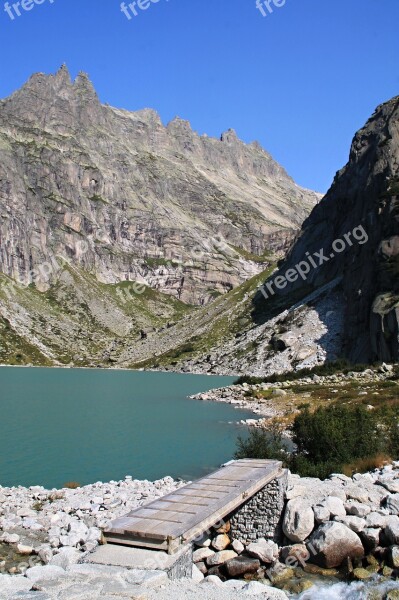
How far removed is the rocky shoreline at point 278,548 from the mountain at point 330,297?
202ft

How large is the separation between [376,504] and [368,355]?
72.2 metres

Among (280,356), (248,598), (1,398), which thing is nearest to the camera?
(248,598)

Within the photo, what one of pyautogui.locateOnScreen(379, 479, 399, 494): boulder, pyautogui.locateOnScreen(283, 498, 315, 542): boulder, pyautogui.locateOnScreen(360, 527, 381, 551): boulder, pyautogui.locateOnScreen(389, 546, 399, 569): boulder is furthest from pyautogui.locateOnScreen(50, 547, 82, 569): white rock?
pyautogui.locateOnScreen(379, 479, 399, 494): boulder

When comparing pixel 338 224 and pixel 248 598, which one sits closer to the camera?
pixel 248 598

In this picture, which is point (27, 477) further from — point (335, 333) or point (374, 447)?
point (335, 333)

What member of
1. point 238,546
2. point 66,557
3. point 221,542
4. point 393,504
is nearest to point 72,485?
point 66,557

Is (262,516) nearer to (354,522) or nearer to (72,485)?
(354,522)

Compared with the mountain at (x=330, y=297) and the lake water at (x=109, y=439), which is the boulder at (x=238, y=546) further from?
the mountain at (x=330, y=297)

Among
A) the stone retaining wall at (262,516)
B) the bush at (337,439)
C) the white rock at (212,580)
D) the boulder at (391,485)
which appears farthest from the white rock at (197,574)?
the bush at (337,439)

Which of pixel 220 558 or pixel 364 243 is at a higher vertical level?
pixel 364 243

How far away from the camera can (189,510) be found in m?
12.3

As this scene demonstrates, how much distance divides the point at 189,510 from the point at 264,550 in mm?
2933

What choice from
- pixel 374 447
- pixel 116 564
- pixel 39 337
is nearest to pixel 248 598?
pixel 116 564

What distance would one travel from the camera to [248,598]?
955cm
